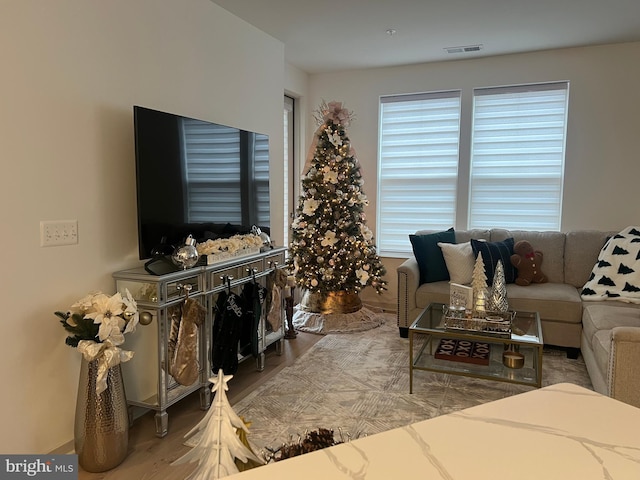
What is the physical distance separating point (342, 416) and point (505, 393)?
115 cm

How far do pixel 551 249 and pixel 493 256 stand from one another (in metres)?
0.63

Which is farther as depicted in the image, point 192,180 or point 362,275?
point 362,275

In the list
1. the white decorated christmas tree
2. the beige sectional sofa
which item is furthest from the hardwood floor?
the beige sectional sofa

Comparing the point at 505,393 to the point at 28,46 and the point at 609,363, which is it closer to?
the point at 609,363

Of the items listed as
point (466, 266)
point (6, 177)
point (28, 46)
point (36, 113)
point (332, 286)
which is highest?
point (28, 46)

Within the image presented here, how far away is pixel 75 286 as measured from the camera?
2.43 metres

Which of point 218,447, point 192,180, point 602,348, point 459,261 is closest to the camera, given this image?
point 218,447

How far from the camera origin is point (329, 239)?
14.9ft

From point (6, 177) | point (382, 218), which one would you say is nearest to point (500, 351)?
point (382, 218)

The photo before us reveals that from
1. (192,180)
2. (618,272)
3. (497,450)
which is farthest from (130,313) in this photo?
(618,272)

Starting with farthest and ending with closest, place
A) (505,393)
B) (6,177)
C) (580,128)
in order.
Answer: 1. (580,128)
2. (505,393)
3. (6,177)

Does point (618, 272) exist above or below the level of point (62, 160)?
below

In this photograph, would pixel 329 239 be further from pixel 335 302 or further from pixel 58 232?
pixel 58 232

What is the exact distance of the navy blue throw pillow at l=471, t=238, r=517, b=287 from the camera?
4.09 metres
